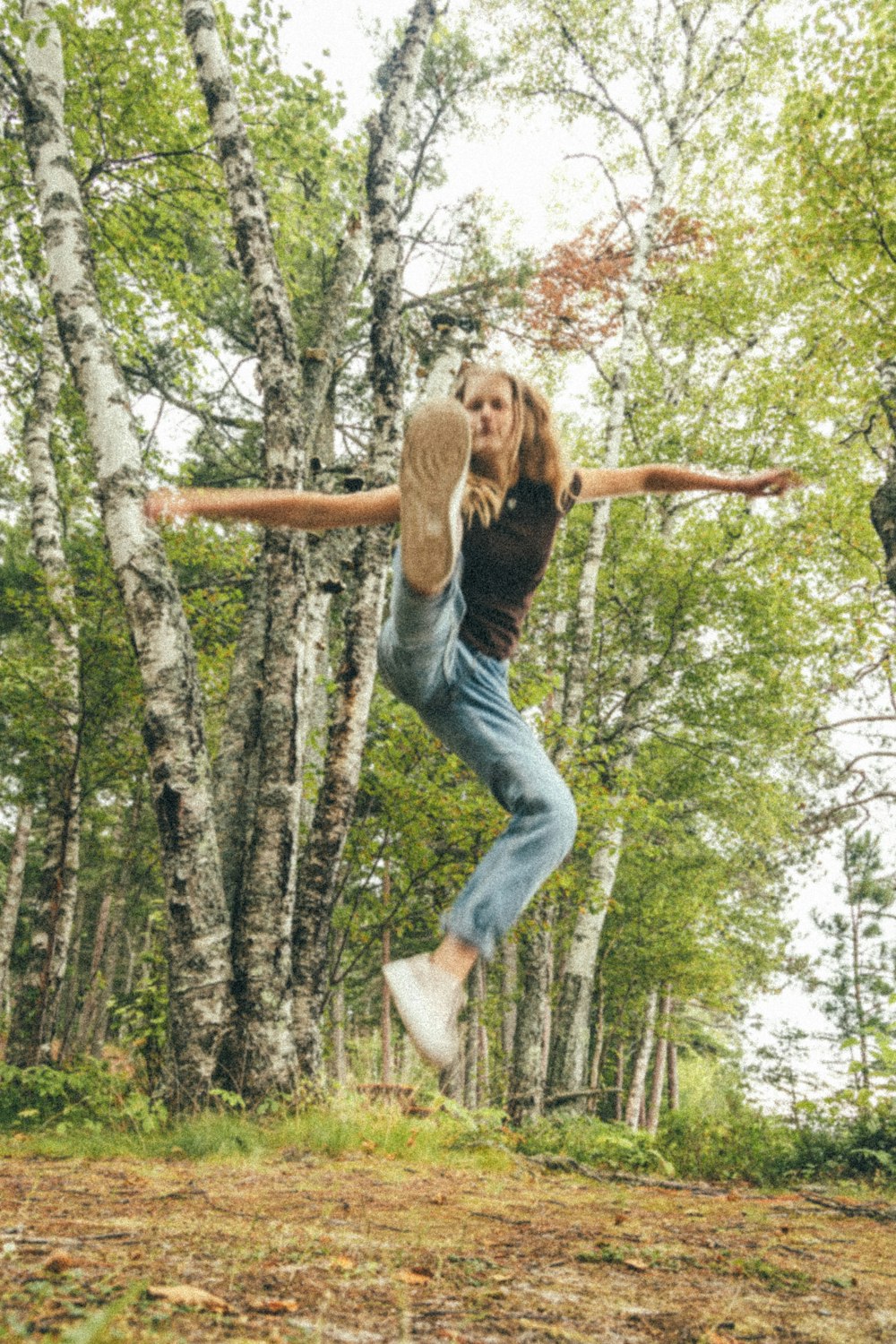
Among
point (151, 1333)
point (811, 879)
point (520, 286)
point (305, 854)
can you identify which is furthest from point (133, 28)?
point (811, 879)

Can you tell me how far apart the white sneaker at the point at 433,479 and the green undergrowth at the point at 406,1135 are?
3.18 metres

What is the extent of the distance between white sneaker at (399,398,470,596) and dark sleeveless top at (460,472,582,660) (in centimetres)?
58

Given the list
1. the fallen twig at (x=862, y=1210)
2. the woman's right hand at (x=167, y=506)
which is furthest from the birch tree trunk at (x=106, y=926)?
the woman's right hand at (x=167, y=506)

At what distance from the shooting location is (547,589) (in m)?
14.4

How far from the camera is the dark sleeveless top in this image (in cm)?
285

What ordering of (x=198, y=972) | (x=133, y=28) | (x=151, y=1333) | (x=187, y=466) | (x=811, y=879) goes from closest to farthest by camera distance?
(x=151, y=1333), (x=198, y=972), (x=133, y=28), (x=187, y=466), (x=811, y=879)

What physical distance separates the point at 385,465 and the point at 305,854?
287 cm

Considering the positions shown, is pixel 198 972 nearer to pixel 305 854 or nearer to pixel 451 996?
pixel 305 854

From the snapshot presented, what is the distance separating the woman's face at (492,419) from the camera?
2902 mm

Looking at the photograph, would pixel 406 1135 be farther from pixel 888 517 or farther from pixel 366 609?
pixel 888 517

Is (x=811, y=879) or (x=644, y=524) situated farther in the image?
(x=811, y=879)

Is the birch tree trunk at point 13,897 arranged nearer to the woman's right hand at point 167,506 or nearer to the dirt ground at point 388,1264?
the dirt ground at point 388,1264

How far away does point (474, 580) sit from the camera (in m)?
2.88

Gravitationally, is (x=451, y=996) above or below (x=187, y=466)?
below
